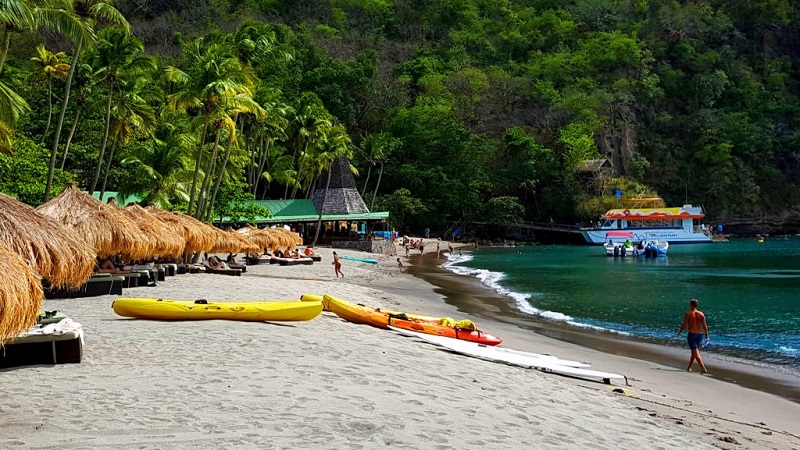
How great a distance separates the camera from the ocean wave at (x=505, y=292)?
20031 mm

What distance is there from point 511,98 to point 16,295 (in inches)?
2889

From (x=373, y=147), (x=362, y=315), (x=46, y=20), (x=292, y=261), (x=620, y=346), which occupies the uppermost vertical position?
(x=373, y=147)

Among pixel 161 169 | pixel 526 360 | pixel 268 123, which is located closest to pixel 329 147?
pixel 268 123

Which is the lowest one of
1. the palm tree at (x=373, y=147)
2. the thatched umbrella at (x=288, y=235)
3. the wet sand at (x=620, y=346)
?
the wet sand at (x=620, y=346)

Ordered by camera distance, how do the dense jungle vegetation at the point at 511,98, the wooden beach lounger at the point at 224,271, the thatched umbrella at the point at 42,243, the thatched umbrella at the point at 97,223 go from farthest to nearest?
the dense jungle vegetation at the point at 511,98
the wooden beach lounger at the point at 224,271
the thatched umbrella at the point at 97,223
the thatched umbrella at the point at 42,243

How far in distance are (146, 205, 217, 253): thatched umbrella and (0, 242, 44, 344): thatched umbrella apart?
13.8 meters

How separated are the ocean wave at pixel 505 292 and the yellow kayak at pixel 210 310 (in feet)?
30.9

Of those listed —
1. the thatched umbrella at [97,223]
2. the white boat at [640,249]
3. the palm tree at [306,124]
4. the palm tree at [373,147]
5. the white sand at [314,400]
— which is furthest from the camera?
the palm tree at [373,147]

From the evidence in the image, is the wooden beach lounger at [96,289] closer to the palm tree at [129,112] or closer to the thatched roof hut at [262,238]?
the palm tree at [129,112]

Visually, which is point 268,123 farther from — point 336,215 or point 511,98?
point 511,98

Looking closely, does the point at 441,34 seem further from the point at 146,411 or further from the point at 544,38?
the point at 146,411

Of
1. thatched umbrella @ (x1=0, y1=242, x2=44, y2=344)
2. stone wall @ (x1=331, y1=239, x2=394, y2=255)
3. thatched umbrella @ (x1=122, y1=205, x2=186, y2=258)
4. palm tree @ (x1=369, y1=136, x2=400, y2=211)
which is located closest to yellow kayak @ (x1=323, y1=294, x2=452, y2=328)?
thatched umbrella @ (x1=122, y1=205, x2=186, y2=258)

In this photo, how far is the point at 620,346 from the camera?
640 inches

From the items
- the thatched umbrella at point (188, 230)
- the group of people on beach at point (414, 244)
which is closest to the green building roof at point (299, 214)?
the group of people on beach at point (414, 244)
